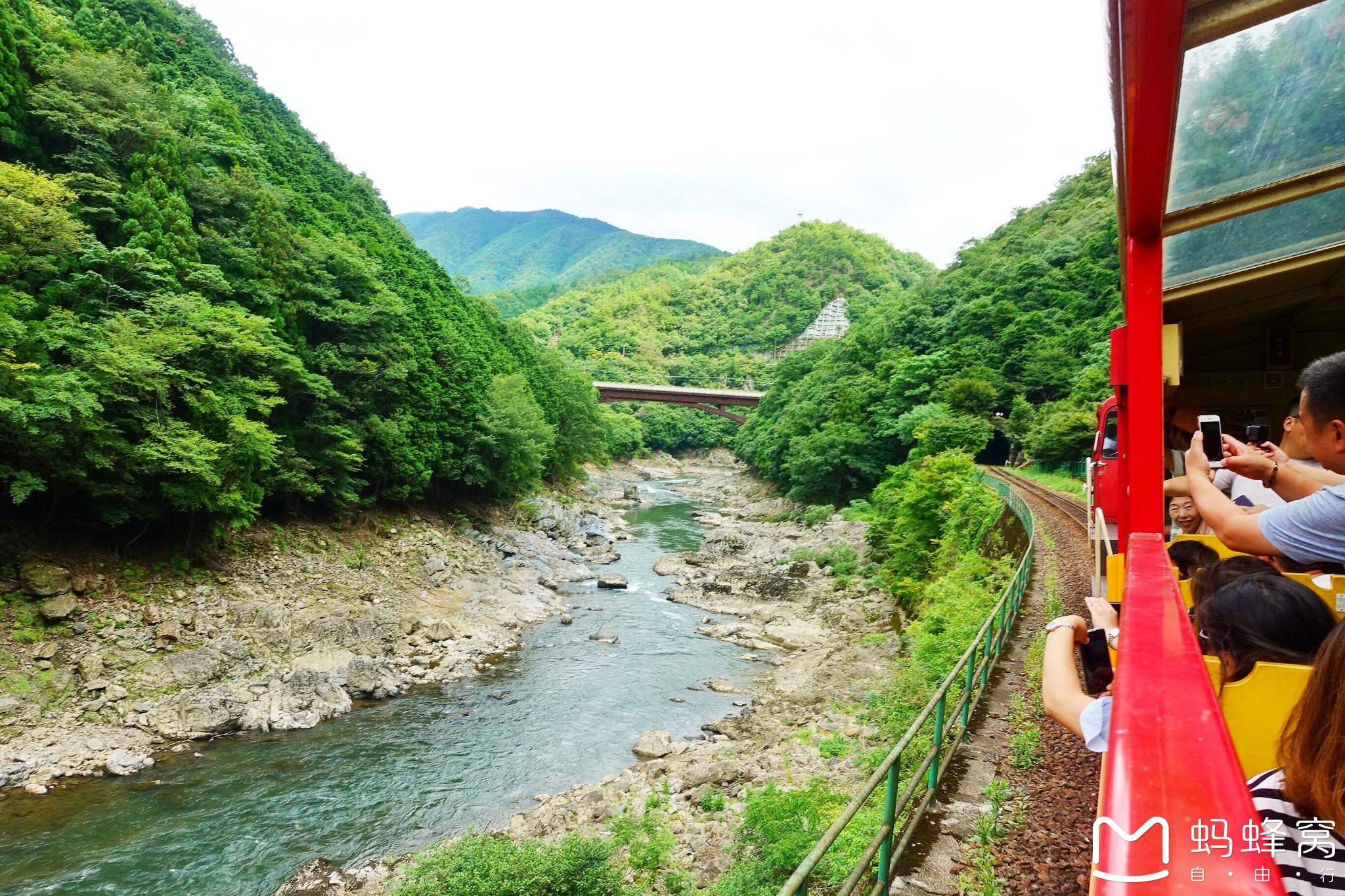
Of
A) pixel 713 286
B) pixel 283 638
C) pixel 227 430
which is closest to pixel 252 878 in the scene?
pixel 283 638

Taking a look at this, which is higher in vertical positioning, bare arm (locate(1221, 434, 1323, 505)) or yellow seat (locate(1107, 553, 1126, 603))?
bare arm (locate(1221, 434, 1323, 505))

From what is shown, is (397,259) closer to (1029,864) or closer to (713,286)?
(1029,864)

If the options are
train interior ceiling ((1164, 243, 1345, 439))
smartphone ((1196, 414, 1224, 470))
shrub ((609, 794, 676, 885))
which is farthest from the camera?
shrub ((609, 794, 676, 885))

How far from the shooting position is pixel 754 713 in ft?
43.2

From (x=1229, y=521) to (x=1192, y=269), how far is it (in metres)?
3.24

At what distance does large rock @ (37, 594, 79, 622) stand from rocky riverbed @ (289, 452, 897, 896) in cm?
800

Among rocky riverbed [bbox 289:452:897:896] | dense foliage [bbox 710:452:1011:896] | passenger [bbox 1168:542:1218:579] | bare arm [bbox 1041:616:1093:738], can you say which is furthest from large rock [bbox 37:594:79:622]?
passenger [bbox 1168:542:1218:579]

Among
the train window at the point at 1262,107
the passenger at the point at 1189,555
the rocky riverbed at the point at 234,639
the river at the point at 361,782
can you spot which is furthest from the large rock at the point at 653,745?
the train window at the point at 1262,107

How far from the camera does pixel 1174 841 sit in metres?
0.79

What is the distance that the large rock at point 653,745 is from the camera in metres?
12.0

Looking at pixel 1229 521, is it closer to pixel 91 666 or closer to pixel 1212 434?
pixel 1212 434

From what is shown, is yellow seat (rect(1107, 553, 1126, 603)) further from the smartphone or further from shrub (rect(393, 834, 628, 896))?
shrub (rect(393, 834, 628, 896))

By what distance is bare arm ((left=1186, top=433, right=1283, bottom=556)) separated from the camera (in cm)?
209

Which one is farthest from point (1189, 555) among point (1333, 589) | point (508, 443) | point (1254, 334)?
point (508, 443)
